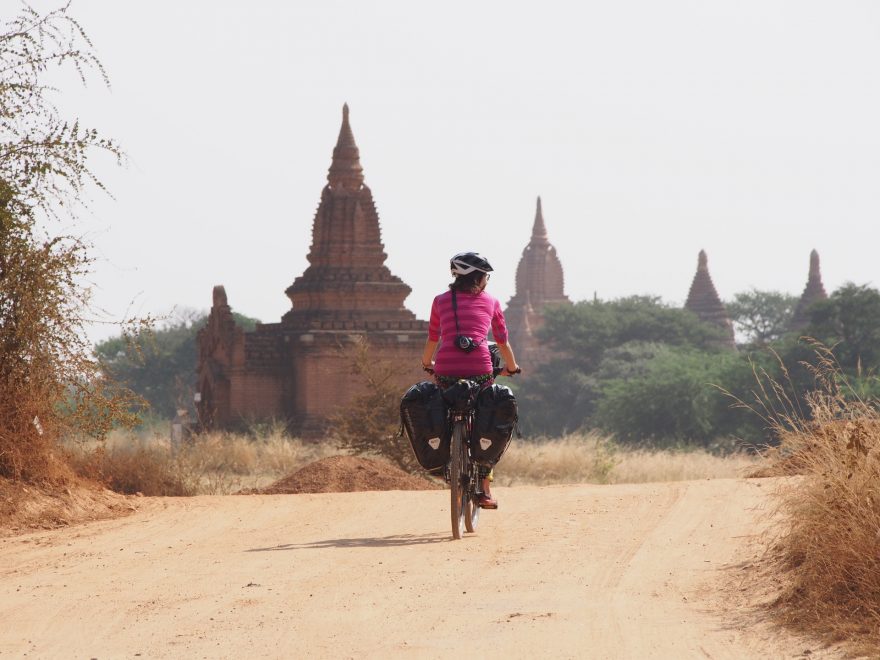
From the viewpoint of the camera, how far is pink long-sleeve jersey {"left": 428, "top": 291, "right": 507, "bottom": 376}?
830 cm

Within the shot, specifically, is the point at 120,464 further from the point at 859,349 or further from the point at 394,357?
the point at 859,349

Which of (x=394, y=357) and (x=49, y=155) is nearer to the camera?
(x=49, y=155)

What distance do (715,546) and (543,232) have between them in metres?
78.5

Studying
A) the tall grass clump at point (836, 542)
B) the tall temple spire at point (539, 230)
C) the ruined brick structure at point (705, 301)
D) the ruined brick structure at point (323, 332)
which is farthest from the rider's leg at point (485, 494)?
the tall temple spire at point (539, 230)

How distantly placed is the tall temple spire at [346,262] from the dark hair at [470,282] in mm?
24024

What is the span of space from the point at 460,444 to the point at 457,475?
19 centimetres

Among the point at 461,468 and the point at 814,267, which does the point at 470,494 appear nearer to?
the point at 461,468

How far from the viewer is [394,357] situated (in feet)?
103

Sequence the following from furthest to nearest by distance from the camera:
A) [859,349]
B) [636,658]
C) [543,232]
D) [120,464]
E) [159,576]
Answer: [543,232] → [859,349] → [120,464] → [159,576] → [636,658]

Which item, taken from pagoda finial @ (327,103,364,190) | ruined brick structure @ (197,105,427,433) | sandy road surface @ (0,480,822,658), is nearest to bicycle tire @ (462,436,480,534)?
sandy road surface @ (0,480,822,658)

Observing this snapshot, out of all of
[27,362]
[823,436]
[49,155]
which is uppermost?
[49,155]

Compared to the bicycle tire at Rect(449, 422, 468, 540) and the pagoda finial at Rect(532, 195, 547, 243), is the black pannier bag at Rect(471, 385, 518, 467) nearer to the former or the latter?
the bicycle tire at Rect(449, 422, 468, 540)

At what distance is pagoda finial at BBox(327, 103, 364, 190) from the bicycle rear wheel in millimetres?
26551

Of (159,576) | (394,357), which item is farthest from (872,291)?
(159,576)
